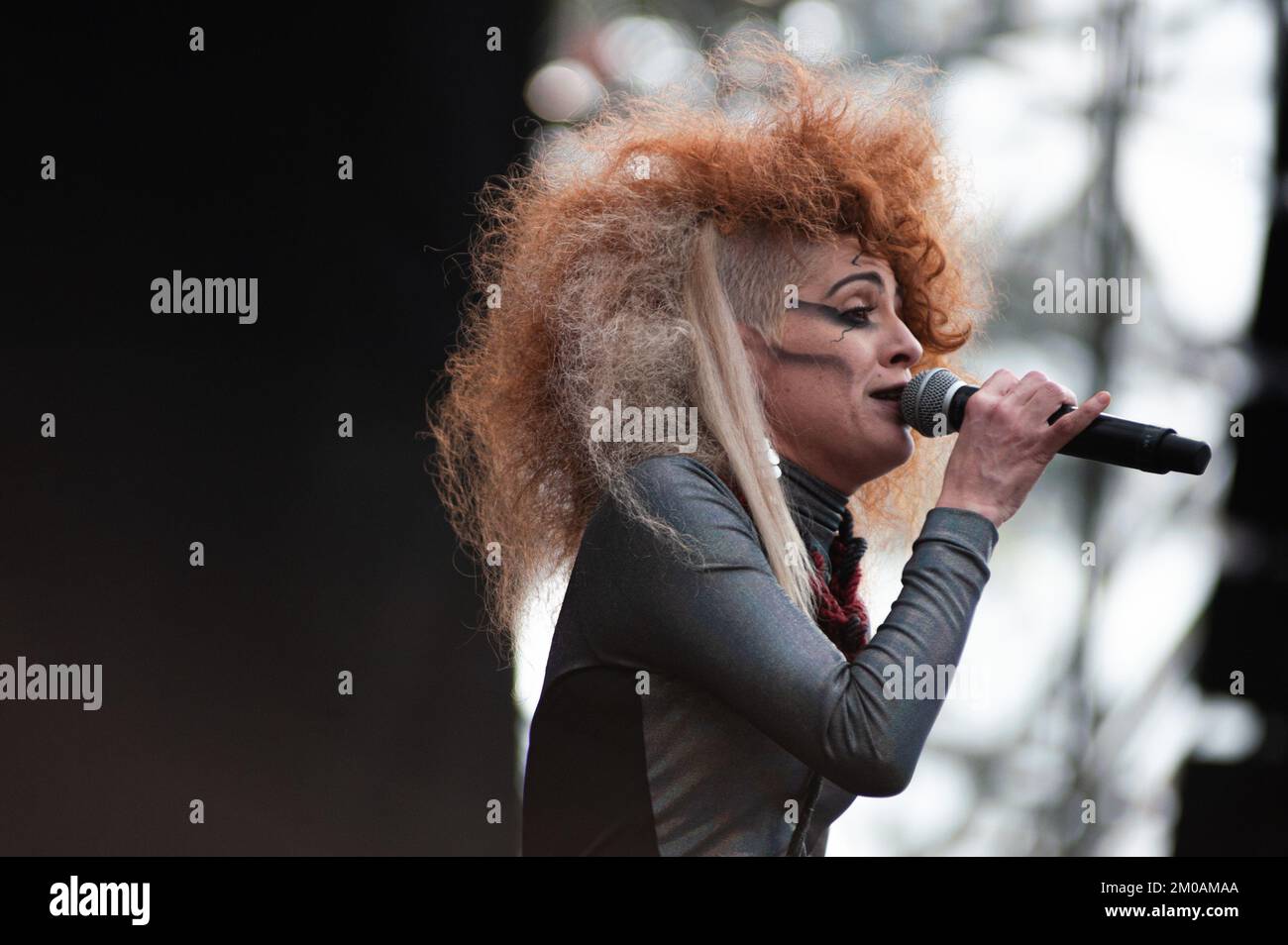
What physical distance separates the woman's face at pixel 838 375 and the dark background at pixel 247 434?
1.33 m

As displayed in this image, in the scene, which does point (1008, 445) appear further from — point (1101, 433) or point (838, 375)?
point (838, 375)

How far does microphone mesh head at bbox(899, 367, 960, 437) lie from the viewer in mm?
1497

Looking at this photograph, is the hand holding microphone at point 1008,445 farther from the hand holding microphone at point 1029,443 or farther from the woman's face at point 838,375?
the woman's face at point 838,375

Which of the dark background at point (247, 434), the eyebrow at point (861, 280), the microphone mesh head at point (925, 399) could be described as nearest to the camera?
the microphone mesh head at point (925, 399)

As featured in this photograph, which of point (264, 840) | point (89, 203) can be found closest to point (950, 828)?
point (264, 840)

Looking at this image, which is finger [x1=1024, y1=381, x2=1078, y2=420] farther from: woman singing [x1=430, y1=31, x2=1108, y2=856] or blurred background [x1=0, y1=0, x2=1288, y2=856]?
blurred background [x1=0, y1=0, x2=1288, y2=856]

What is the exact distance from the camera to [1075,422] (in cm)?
139

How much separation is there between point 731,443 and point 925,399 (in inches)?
8.7

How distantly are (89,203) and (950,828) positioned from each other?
2.61m

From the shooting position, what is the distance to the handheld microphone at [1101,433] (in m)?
1.36

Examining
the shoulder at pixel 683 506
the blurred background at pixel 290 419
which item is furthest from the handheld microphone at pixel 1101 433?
the blurred background at pixel 290 419

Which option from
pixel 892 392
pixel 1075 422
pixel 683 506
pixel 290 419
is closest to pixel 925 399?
pixel 892 392

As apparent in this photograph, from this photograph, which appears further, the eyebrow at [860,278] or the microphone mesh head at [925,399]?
the eyebrow at [860,278]
